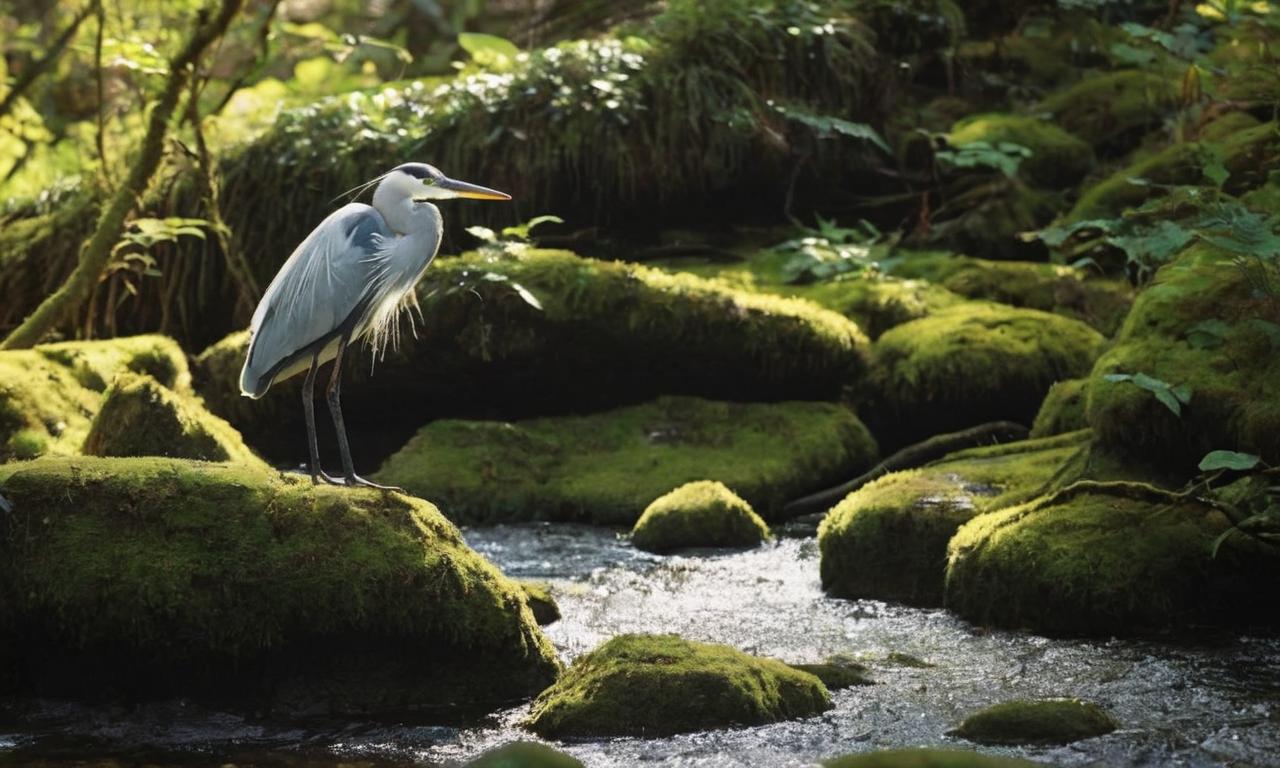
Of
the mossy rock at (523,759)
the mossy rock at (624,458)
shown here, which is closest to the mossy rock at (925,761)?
the mossy rock at (523,759)

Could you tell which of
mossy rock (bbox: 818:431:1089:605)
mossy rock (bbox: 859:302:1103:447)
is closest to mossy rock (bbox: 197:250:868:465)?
mossy rock (bbox: 859:302:1103:447)

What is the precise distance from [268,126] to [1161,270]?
7.27 m

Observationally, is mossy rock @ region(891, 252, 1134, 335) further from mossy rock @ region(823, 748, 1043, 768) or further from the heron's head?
mossy rock @ region(823, 748, 1043, 768)

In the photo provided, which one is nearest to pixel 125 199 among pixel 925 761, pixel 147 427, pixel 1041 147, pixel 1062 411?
pixel 147 427

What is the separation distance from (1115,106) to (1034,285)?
3.09m

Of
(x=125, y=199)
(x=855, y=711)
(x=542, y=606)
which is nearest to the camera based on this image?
(x=855, y=711)

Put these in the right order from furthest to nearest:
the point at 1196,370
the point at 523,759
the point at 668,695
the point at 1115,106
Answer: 1. the point at 1115,106
2. the point at 1196,370
3. the point at 668,695
4. the point at 523,759

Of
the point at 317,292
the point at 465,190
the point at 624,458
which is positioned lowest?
the point at 624,458

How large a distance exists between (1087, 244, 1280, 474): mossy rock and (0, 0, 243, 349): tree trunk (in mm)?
5586

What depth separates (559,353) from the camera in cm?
855

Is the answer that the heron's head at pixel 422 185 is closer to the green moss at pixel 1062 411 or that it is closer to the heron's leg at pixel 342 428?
the heron's leg at pixel 342 428

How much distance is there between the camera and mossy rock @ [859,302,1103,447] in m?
8.23

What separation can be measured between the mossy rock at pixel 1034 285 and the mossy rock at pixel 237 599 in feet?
18.5

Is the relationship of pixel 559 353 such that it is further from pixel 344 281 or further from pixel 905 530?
pixel 344 281
